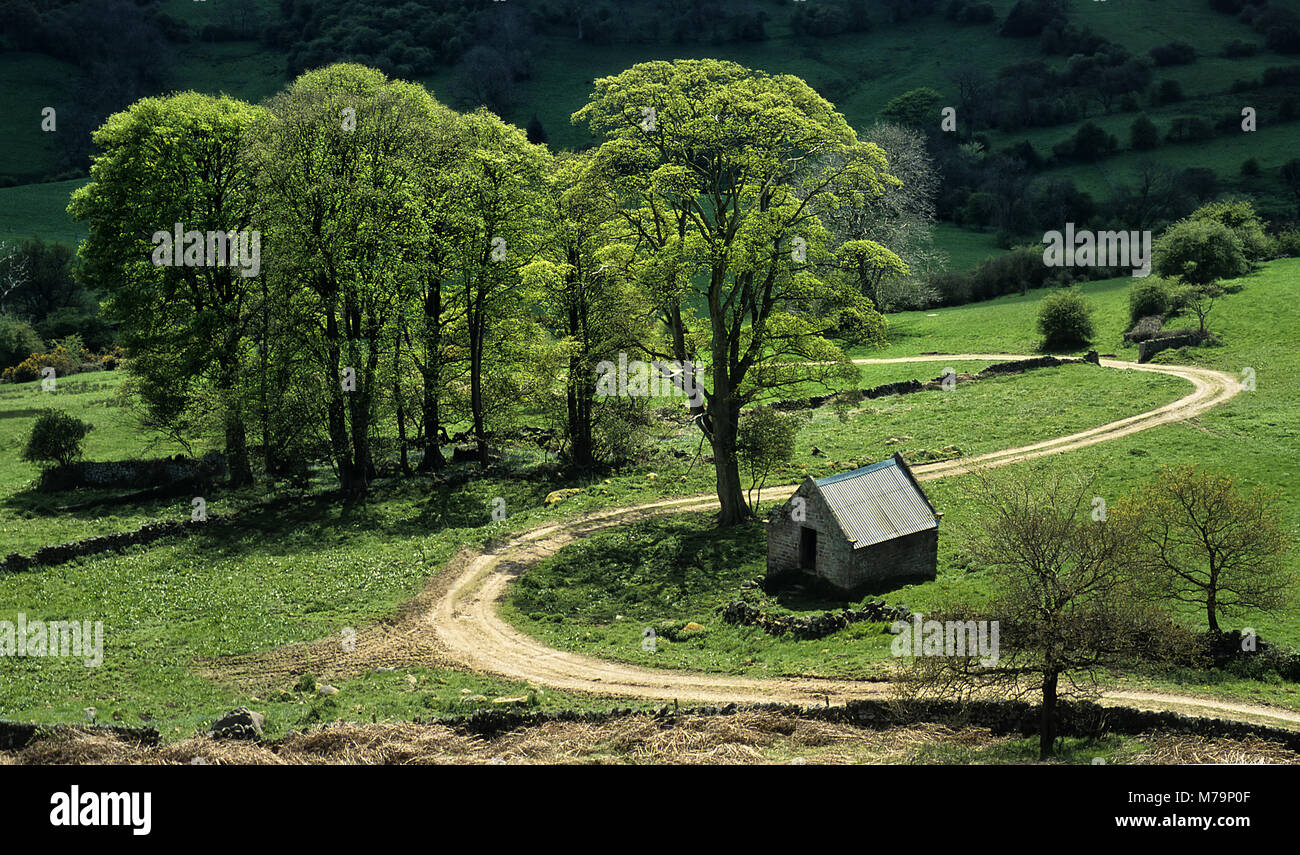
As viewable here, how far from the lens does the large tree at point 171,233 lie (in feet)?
161

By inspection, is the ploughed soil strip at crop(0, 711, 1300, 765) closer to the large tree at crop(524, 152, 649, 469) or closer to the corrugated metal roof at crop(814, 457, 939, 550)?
the corrugated metal roof at crop(814, 457, 939, 550)

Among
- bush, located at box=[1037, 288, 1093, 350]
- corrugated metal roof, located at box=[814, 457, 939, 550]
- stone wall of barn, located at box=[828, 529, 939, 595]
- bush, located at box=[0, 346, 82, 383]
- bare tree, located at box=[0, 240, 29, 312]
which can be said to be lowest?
stone wall of barn, located at box=[828, 529, 939, 595]

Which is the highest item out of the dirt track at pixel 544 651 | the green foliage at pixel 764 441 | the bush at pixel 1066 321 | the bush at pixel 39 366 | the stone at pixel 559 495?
the bush at pixel 1066 321

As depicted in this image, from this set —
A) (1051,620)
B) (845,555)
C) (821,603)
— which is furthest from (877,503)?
(1051,620)

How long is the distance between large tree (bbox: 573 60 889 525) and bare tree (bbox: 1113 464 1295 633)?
53.2 feet

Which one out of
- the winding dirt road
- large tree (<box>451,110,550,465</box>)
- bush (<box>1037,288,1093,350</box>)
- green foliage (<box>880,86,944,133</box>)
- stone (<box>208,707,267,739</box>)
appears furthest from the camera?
green foliage (<box>880,86,944,133</box>)

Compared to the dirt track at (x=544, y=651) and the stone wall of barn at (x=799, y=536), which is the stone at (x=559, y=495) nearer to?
the dirt track at (x=544, y=651)

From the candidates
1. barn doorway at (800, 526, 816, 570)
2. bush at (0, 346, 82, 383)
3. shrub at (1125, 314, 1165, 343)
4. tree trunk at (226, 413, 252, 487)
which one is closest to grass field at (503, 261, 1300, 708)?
barn doorway at (800, 526, 816, 570)

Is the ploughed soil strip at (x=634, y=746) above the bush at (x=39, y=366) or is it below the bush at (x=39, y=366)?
below

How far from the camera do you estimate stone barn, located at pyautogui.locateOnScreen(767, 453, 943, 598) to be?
112 ft

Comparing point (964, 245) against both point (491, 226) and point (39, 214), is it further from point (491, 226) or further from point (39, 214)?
point (39, 214)

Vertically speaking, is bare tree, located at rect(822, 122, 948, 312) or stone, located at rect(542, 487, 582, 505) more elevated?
bare tree, located at rect(822, 122, 948, 312)

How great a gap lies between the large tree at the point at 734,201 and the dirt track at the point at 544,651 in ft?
21.7

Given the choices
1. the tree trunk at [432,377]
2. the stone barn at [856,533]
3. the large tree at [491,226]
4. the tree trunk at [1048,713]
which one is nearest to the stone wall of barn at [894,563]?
the stone barn at [856,533]
